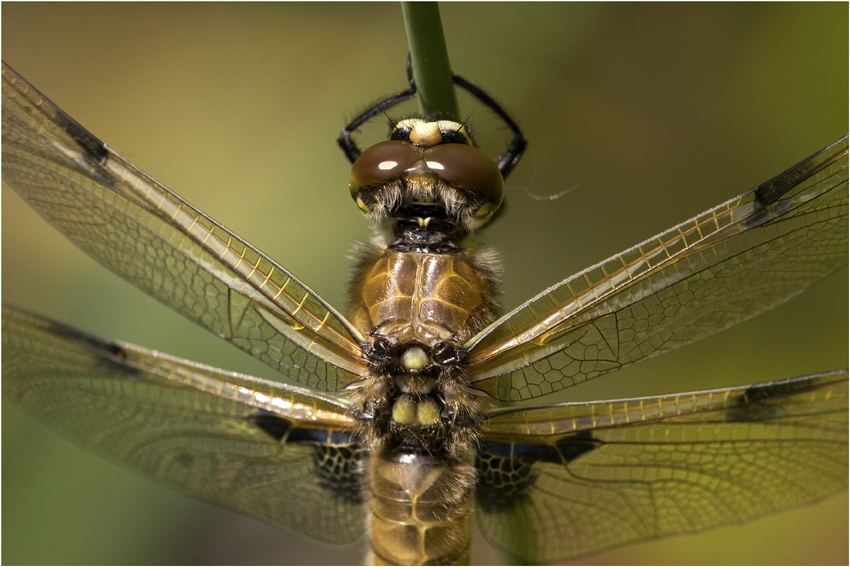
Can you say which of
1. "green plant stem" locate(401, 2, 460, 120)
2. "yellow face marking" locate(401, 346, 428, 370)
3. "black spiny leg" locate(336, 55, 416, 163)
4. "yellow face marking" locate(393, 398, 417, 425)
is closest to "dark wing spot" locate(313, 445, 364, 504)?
"yellow face marking" locate(393, 398, 417, 425)

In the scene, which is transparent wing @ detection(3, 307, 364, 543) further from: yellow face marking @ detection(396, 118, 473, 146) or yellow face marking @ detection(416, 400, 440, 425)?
yellow face marking @ detection(396, 118, 473, 146)

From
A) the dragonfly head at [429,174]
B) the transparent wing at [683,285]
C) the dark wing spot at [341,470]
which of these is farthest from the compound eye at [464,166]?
the dark wing spot at [341,470]

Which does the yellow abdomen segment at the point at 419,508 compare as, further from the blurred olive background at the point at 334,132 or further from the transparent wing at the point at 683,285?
the blurred olive background at the point at 334,132

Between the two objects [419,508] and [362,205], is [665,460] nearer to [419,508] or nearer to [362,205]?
[419,508]

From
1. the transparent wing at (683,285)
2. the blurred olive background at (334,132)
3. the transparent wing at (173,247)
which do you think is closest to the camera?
the transparent wing at (683,285)

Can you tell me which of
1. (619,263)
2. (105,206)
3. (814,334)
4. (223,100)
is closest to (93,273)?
(223,100)

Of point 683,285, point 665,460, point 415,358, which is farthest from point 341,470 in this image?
point 683,285
